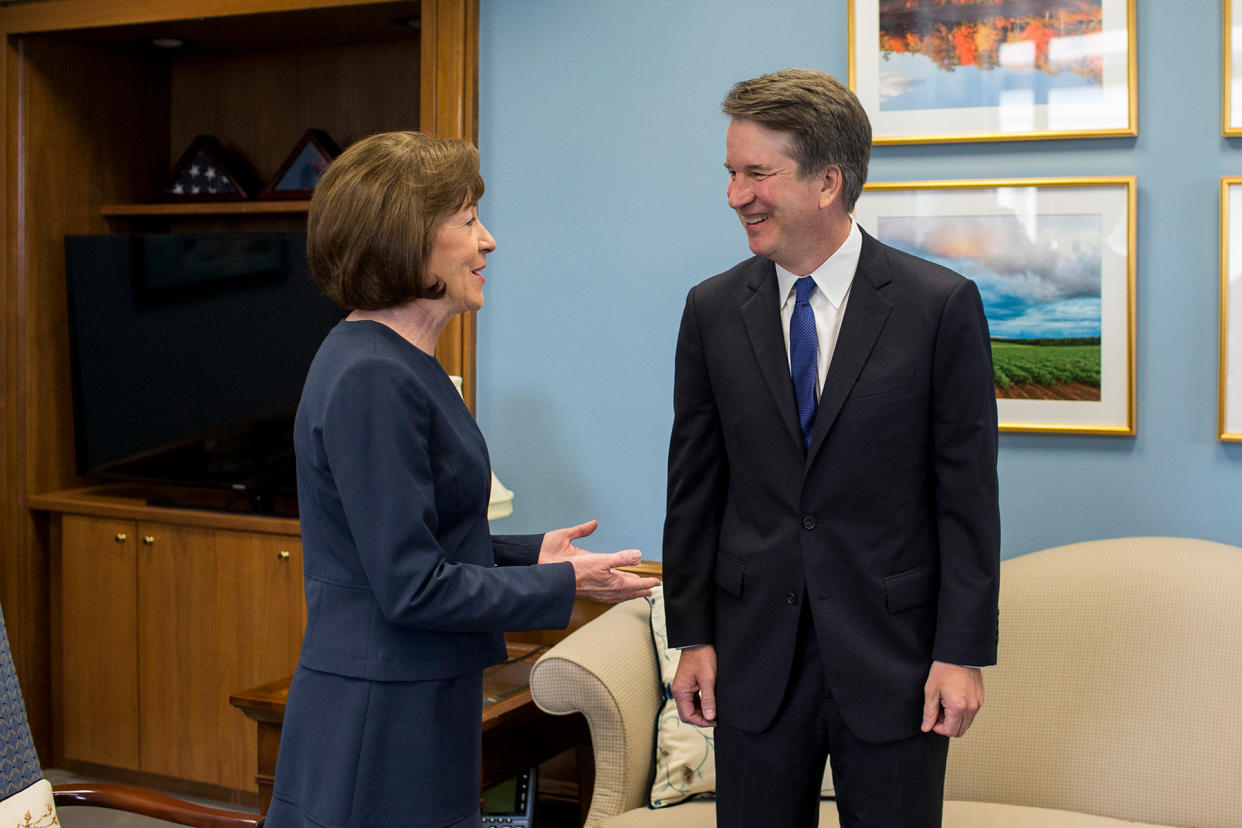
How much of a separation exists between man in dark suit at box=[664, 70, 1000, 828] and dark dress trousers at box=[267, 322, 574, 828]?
1.19ft

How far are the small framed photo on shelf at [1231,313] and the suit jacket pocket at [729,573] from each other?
4.54ft

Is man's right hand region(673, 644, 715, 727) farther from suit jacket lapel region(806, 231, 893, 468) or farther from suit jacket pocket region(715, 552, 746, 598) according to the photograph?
suit jacket lapel region(806, 231, 893, 468)

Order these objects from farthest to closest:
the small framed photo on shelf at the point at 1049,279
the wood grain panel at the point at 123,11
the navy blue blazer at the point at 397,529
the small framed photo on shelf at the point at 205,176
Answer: the small framed photo on shelf at the point at 205,176, the wood grain panel at the point at 123,11, the small framed photo on shelf at the point at 1049,279, the navy blue blazer at the point at 397,529

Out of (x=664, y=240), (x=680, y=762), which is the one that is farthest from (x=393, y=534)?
(x=664, y=240)

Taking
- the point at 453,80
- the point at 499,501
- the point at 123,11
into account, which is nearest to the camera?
the point at 499,501

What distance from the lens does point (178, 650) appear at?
3.65m

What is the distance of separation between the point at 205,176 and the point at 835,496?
3023 mm

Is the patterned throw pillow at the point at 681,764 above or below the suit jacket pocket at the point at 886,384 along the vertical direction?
below

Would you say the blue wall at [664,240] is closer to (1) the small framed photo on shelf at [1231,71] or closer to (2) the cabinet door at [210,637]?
(1) the small framed photo on shelf at [1231,71]

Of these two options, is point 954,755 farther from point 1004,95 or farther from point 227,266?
point 227,266

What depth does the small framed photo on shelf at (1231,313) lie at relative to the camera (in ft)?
8.34

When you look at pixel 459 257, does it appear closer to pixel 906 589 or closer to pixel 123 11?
pixel 906 589

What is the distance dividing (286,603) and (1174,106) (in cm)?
264

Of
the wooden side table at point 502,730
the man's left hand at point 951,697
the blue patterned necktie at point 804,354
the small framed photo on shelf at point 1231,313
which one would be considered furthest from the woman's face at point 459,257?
the small framed photo on shelf at point 1231,313
